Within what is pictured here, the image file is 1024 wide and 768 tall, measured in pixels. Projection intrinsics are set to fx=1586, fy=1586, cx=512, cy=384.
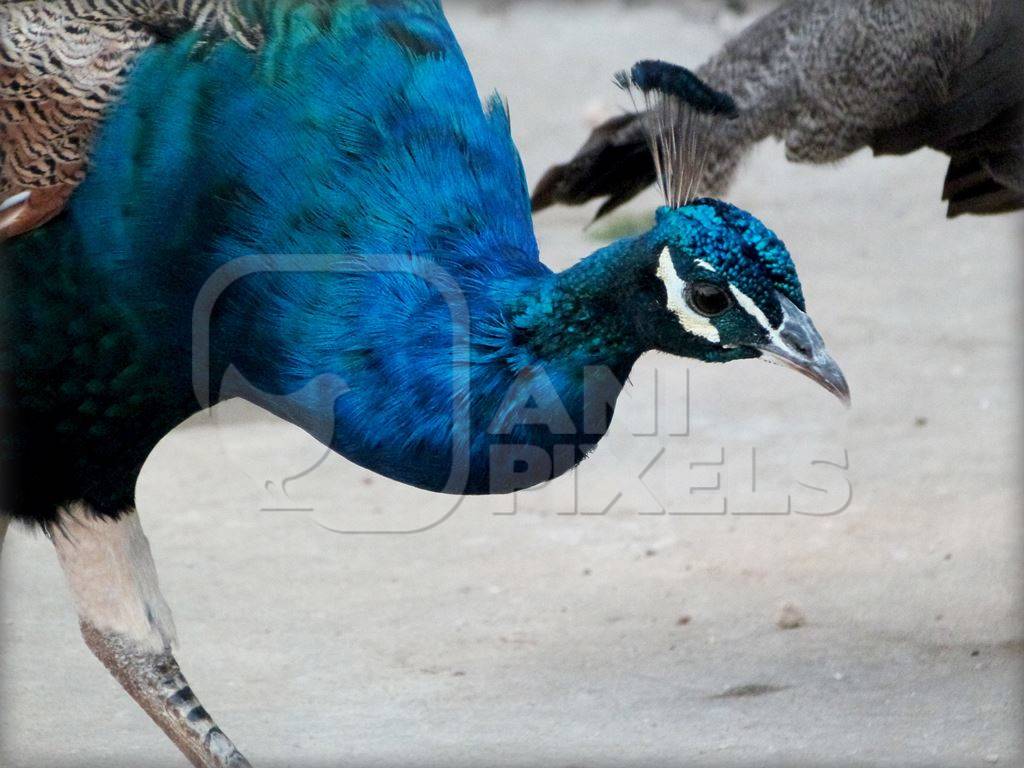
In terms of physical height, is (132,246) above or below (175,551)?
above

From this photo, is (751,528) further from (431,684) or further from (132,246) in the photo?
(132,246)

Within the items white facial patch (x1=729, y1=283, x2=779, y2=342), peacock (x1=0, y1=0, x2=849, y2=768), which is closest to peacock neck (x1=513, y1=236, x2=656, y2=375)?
peacock (x1=0, y1=0, x2=849, y2=768)

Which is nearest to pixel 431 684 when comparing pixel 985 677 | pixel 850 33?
Result: pixel 985 677

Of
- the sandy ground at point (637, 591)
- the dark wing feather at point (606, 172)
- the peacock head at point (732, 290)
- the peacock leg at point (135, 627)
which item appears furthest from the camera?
the dark wing feather at point (606, 172)

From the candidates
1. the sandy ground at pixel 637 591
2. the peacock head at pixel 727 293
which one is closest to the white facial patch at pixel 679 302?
the peacock head at pixel 727 293

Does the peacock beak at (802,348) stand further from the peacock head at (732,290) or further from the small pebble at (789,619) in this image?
the small pebble at (789,619)

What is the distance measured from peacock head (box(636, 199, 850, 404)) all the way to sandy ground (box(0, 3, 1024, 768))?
42.9 inches

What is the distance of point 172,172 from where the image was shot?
255cm

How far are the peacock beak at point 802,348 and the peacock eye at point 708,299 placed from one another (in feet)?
0.26

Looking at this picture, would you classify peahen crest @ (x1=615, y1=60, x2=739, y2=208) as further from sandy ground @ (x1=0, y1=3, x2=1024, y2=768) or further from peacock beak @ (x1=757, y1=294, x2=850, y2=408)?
sandy ground @ (x1=0, y1=3, x2=1024, y2=768)

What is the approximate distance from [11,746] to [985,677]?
206 centimetres

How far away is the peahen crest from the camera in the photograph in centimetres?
248

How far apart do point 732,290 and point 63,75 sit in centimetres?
122

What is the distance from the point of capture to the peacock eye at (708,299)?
2307 millimetres
